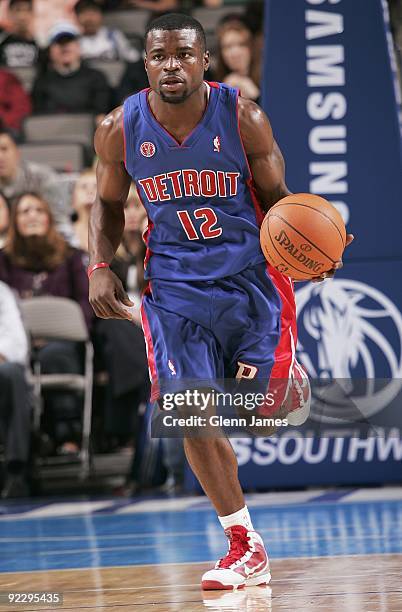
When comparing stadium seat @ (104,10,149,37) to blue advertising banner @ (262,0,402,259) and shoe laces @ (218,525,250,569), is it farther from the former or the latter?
shoe laces @ (218,525,250,569)

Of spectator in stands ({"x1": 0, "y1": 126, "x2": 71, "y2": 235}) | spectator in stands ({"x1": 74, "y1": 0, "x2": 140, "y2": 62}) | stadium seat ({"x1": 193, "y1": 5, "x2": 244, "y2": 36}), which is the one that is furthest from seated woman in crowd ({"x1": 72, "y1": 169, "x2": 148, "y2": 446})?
stadium seat ({"x1": 193, "y1": 5, "x2": 244, "y2": 36})

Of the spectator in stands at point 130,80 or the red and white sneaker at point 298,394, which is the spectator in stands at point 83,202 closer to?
the spectator in stands at point 130,80

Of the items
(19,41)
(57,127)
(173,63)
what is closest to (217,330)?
(173,63)

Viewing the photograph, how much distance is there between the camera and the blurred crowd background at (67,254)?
7.51m

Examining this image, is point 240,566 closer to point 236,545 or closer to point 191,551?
point 236,545

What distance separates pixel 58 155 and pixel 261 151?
248 inches

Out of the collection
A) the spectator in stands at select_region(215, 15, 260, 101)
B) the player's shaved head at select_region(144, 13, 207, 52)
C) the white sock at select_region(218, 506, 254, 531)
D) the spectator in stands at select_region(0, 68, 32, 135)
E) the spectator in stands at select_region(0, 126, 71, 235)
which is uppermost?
the spectator in stands at select_region(215, 15, 260, 101)

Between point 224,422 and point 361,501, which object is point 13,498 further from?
point 224,422

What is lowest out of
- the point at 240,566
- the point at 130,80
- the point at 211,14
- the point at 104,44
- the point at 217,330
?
the point at 240,566

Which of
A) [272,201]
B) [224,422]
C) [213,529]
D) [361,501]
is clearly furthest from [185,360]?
[361,501]

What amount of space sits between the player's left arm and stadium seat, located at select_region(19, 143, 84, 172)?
19.9ft

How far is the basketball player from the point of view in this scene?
13.7ft

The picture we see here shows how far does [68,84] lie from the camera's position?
36.1ft

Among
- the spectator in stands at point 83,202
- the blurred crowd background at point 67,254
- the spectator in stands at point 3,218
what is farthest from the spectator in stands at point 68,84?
the spectator in stands at point 3,218
